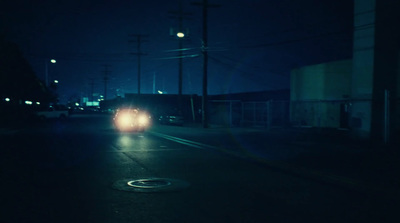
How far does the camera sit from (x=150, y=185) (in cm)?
945

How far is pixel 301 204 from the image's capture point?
7.75 meters

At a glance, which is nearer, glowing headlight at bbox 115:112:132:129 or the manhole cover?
the manhole cover

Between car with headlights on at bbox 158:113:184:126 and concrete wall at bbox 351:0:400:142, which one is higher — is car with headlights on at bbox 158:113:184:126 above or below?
below

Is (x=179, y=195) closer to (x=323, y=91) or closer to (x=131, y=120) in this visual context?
(x=131, y=120)

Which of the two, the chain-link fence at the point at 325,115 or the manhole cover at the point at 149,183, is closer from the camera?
the manhole cover at the point at 149,183

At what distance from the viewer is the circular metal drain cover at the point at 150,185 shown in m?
8.98

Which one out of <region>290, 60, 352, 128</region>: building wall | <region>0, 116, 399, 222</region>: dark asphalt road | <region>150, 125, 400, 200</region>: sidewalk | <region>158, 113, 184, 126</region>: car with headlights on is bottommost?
<region>0, 116, 399, 222</region>: dark asphalt road

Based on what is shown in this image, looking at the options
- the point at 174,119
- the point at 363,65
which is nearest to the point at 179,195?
the point at 363,65

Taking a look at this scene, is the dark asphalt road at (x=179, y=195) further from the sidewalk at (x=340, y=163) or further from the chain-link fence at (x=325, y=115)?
the chain-link fence at (x=325, y=115)

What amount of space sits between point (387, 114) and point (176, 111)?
26.5 metres

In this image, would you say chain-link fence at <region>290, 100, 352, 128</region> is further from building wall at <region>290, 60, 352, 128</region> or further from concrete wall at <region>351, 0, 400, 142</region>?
concrete wall at <region>351, 0, 400, 142</region>

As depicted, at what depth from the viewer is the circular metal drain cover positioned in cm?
898

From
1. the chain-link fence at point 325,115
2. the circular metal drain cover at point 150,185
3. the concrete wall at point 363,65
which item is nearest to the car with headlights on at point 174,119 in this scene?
the chain-link fence at point 325,115

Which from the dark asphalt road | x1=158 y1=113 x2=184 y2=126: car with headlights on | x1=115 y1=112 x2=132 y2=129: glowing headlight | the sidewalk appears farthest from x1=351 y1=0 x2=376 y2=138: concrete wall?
x1=158 y1=113 x2=184 y2=126: car with headlights on
